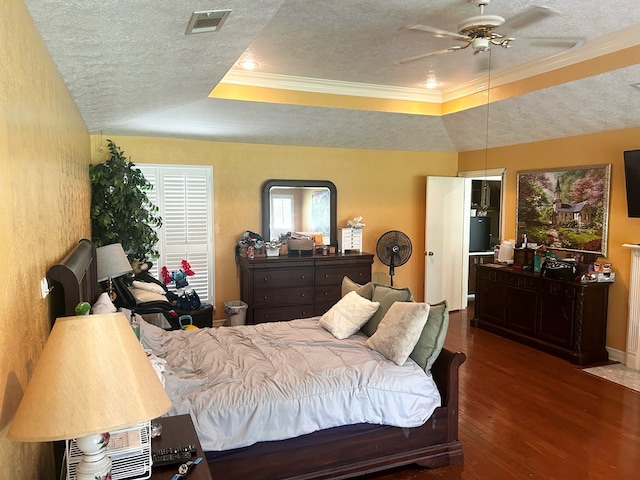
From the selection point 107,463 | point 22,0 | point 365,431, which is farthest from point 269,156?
point 107,463

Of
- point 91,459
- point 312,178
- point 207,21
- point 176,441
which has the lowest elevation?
point 176,441

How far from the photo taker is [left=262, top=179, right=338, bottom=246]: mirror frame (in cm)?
595

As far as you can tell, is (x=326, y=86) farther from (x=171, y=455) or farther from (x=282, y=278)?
(x=171, y=455)

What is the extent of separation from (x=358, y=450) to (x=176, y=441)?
1.28m

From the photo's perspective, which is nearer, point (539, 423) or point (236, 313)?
point (539, 423)

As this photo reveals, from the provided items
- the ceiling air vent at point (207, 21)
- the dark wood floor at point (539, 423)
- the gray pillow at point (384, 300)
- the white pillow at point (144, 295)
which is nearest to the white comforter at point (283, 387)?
the gray pillow at point (384, 300)

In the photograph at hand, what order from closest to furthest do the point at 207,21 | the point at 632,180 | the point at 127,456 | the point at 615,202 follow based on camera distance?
the point at 127,456, the point at 207,21, the point at 632,180, the point at 615,202

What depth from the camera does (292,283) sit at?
5.69m

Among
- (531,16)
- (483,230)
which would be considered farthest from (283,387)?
(483,230)

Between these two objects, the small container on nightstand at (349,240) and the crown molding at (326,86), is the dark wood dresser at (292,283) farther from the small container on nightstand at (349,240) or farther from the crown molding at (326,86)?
the crown molding at (326,86)

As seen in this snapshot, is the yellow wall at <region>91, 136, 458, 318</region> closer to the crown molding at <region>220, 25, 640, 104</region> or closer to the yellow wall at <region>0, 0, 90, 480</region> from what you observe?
the crown molding at <region>220, 25, 640, 104</region>

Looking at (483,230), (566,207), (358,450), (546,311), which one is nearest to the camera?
(358,450)

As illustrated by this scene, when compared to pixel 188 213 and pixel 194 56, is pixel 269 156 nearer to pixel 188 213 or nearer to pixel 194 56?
pixel 188 213

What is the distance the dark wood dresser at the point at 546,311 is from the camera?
4652 millimetres
